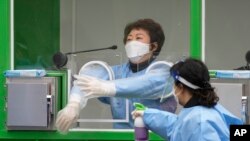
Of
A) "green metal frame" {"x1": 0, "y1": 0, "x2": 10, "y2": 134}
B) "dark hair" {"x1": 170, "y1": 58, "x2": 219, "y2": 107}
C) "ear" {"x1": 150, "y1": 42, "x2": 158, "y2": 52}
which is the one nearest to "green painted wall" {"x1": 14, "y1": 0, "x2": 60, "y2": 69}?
"green metal frame" {"x1": 0, "y1": 0, "x2": 10, "y2": 134}

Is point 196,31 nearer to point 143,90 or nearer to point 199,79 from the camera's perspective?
point 143,90

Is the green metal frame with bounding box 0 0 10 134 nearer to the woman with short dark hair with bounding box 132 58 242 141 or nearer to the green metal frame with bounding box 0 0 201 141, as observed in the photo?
the green metal frame with bounding box 0 0 201 141

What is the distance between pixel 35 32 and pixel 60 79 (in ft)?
2.04

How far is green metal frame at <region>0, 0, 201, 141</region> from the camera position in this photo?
5066 millimetres

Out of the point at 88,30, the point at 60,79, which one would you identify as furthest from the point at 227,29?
the point at 60,79

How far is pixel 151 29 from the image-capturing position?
521cm

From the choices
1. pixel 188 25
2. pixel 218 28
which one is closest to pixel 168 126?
pixel 188 25

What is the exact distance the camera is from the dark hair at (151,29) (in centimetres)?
517

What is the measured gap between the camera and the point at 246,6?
560cm

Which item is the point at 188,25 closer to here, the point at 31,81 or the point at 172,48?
the point at 172,48

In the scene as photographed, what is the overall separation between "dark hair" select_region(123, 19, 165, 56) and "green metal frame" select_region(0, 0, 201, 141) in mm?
271

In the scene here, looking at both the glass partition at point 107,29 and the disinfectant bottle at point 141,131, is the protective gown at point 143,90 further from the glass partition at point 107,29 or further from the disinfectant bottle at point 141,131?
the disinfectant bottle at point 141,131

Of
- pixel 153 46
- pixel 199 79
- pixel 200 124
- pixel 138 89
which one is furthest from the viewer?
pixel 153 46

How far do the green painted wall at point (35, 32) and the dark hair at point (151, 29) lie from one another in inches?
27.0
